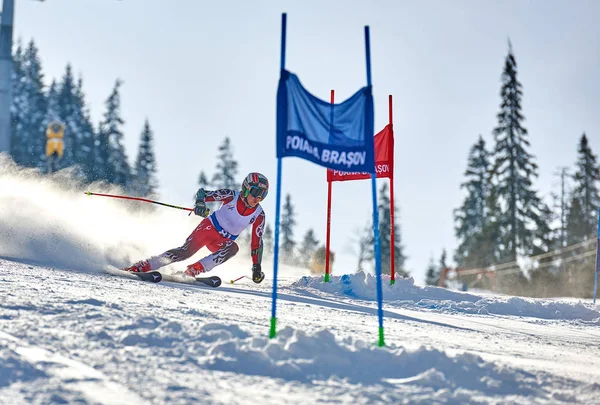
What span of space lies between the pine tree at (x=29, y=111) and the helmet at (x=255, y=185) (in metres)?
43.8

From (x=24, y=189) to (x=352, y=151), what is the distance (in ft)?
32.1

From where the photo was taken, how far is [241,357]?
5.34 m

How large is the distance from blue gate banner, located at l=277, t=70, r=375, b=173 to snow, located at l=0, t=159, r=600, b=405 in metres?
1.56

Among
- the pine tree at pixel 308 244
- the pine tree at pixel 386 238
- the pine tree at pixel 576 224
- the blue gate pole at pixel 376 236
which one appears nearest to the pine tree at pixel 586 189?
the pine tree at pixel 576 224

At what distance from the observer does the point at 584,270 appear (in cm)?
4156

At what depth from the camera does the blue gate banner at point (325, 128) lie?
6.36 m

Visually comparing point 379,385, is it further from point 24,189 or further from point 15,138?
point 15,138

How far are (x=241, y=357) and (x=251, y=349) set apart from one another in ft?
0.43

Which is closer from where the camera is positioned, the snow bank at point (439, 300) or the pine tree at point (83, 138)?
the snow bank at point (439, 300)

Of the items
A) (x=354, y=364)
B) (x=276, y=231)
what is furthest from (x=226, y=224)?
(x=354, y=364)

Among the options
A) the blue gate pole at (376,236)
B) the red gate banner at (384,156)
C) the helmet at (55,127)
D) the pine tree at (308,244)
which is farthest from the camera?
the pine tree at (308,244)

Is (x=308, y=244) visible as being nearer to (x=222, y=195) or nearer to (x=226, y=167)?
(x=226, y=167)

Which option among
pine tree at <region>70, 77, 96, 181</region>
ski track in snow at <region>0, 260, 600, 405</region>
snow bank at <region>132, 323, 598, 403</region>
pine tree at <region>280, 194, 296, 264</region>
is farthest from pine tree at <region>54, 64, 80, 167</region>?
snow bank at <region>132, 323, 598, 403</region>

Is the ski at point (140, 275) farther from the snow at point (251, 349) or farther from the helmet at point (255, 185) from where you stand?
the helmet at point (255, 185)
